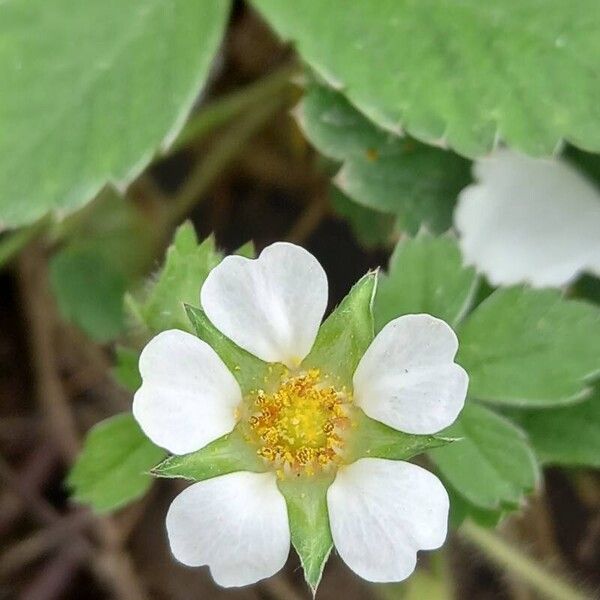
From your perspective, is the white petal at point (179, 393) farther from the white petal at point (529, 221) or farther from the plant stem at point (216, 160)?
the plant stem at point (216, 160)

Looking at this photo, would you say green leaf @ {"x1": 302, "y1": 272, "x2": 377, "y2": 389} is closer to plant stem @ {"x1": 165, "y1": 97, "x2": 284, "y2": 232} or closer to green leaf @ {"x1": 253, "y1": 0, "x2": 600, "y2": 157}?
green leaf @ {"x1": 253, "y1": 0, "x2": 600, "y2": 157}

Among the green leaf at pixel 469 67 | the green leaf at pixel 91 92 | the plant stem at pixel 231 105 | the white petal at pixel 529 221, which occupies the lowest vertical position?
the white petal at pixel 529 221

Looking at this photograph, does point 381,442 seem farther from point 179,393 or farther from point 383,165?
point 383,165

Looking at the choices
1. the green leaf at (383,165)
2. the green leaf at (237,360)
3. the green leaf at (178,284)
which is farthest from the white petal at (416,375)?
the green leaf at (383,165)

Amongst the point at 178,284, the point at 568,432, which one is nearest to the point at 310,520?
the point at 178,284

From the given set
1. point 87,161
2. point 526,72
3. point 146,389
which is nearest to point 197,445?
point 146,389
